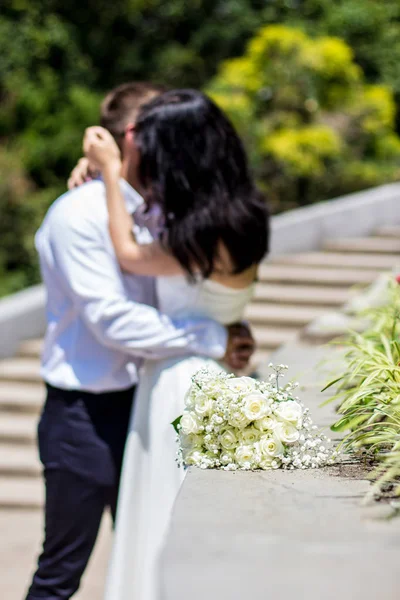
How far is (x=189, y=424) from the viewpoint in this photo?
183 centimetres

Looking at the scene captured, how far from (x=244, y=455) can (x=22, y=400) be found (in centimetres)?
471

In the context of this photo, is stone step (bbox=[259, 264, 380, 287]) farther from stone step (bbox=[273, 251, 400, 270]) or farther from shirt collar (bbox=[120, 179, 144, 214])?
shirt collar (bbox=[120, 179, 144, 214])

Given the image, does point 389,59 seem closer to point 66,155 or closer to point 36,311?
point 66,155

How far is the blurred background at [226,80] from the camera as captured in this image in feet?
42.4

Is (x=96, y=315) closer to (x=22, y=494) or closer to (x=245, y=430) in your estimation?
(x=245, y=430)

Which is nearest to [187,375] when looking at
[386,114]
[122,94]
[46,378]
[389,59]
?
[46,378]

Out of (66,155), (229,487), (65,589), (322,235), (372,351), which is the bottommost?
(66,155)

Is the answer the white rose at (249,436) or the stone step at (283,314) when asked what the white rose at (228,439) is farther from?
the stone step at (283,314)

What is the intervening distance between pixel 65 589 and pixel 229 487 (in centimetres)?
117

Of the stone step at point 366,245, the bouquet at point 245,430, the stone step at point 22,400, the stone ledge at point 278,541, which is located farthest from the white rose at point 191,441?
the stone step at point 366,245

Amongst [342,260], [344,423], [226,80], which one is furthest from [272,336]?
[226,80]

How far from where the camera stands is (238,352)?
2754 millimetres

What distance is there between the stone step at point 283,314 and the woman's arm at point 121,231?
15.0 ft

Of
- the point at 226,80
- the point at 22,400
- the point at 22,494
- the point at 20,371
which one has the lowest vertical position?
→ the point at 226,80
